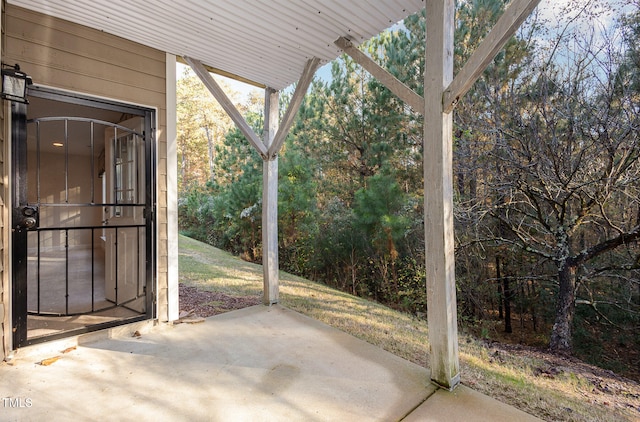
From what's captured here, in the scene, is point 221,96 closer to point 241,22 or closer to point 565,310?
point 241,22

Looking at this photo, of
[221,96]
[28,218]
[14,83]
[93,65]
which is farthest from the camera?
[221,96]

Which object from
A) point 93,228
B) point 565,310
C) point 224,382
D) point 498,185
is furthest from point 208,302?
point 565,310

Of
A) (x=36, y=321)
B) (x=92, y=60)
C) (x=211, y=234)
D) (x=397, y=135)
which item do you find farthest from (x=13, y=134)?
(x=211, y=234)

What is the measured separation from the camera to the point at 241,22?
2.40 m

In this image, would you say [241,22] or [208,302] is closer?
[241,22]

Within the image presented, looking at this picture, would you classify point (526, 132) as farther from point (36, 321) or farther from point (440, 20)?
point (36, 321)

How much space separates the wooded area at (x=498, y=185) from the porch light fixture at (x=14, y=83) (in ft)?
15.5

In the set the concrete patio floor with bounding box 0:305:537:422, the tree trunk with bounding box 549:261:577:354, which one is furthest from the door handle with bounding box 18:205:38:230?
the tree trunk with bounding box 549:261:577:354

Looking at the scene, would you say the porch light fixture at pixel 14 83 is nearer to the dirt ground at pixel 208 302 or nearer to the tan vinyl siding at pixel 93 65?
the tan vinyl siding at pixel 93 65

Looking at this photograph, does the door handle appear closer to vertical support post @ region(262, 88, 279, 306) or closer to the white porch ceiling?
the white porch ceiling

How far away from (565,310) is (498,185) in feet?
6.05

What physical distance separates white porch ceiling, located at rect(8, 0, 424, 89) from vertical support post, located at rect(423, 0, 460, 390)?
0.41 metres

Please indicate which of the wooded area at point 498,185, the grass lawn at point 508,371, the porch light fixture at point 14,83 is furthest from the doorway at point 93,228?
the wooded area at point 498,185

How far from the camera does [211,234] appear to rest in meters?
10.4
